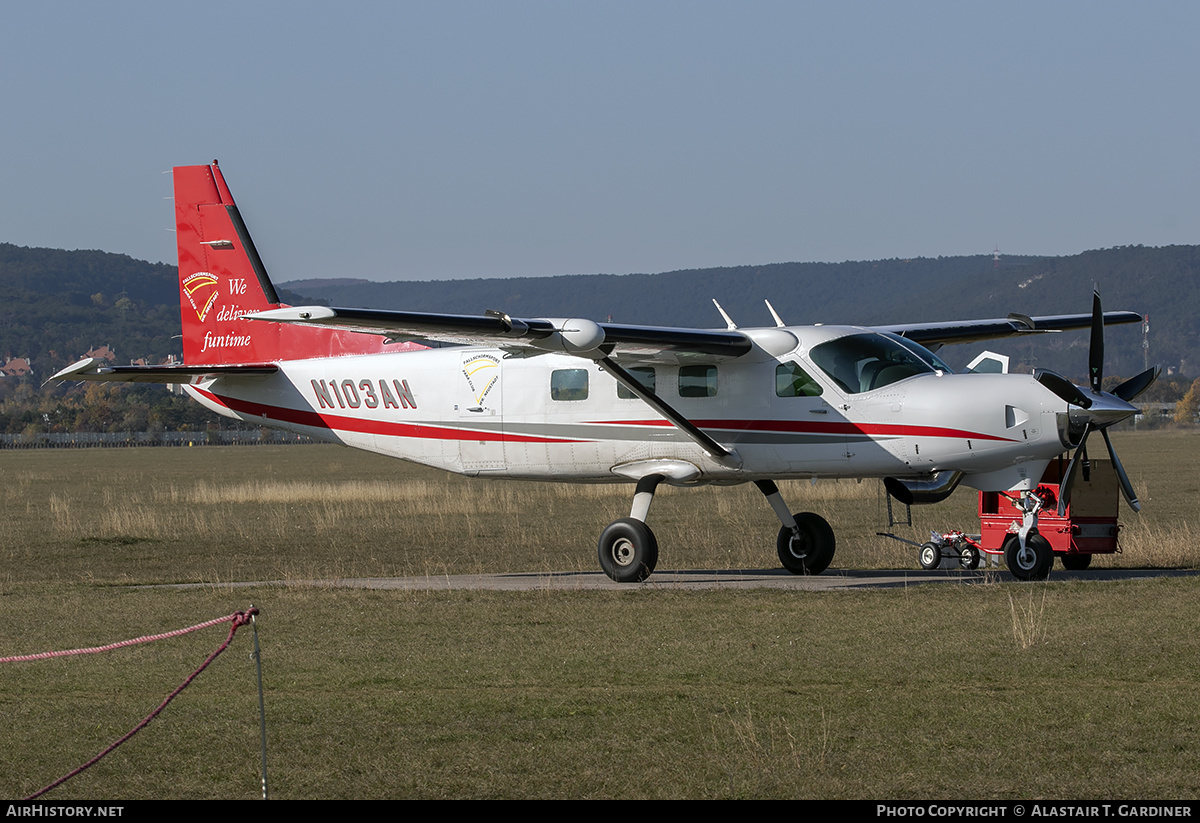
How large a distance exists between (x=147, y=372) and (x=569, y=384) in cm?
645

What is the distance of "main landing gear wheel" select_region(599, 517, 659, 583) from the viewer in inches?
722

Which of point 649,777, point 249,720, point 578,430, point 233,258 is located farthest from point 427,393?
point 649,777

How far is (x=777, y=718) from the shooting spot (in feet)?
32.1

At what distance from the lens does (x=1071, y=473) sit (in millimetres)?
17281

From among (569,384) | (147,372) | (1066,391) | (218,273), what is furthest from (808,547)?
(218,273)

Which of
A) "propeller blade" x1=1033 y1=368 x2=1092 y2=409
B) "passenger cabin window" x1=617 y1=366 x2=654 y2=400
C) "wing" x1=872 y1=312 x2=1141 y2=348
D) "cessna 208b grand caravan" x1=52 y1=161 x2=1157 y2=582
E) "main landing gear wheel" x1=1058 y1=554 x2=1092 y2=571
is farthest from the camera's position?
"wing" x1=872 y1=312 x2=1141 y2=348

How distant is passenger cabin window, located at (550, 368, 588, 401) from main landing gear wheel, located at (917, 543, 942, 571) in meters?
5.23

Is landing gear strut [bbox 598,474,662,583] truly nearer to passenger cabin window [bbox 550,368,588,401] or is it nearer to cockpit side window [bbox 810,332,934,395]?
passenger cabin window [bbox 550,368,588,401]

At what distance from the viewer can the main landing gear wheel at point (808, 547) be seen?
19531 millimetres

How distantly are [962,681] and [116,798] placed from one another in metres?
6.44

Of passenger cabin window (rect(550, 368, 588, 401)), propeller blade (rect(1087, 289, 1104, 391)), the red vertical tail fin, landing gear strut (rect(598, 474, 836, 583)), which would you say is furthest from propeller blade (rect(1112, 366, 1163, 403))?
the red vertical tail fin
